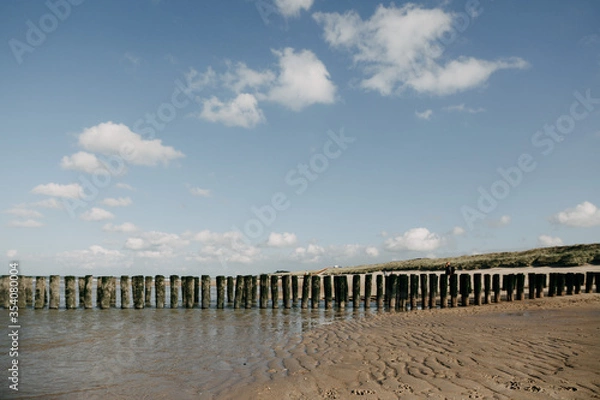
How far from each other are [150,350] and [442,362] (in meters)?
5.91

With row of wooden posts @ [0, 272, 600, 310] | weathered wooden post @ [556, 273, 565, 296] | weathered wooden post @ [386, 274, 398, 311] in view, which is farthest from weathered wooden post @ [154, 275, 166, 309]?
weathered wooden post @ [556, 273, 565, 296]

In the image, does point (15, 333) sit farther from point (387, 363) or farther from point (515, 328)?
point (515, 328)

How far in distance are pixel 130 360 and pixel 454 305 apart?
12.1 m

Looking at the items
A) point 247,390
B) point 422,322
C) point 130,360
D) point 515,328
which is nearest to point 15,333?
point 130,360

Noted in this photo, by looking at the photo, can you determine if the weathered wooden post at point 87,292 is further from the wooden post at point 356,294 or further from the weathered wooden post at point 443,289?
the weathered wooden post at point 443,289

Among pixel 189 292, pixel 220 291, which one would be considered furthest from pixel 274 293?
pixel 189 292

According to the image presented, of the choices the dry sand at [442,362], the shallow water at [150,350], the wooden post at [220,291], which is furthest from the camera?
the wooden post at [220,291]

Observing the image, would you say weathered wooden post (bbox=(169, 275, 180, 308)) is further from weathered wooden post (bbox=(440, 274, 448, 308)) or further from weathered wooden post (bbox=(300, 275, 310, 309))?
weathered wooden post (bbox=(440, 274, 448, 308))

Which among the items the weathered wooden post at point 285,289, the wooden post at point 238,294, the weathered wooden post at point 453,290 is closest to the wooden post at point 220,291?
the wooden post at point 238,294

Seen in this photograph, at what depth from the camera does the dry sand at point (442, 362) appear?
5441 mm

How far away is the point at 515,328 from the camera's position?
9.97m

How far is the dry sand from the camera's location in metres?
5.44

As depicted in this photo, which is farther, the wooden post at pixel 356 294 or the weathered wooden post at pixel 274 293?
the wooden post at pixel 356 294

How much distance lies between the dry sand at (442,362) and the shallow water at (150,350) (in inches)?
25.3
